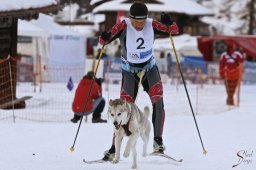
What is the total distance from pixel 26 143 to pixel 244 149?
284 centimetres

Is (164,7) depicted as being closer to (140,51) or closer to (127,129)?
(140,51)

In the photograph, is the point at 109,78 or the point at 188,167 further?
the point at 109,78

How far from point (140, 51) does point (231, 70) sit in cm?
1215

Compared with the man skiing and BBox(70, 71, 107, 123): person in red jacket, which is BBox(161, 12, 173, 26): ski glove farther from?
BBox(70, 71, 107, 123): person in red jacket

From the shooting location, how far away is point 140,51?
22.2ft

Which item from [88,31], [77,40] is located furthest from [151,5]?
[77,40]

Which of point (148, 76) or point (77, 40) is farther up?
point (148, 76)

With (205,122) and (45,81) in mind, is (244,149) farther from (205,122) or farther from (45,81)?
(45,81)

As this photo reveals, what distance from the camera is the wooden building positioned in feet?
48.9

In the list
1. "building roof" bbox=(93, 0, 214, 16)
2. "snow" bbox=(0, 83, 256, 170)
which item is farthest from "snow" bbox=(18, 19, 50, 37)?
"building roof" bbox=(93, 0, 214, 16)

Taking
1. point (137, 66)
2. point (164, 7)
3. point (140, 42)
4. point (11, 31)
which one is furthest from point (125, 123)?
point (164, 7)

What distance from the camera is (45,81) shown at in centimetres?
2462

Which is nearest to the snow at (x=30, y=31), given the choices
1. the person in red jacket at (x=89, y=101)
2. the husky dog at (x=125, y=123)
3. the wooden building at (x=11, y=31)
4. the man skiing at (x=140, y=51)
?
the wooden building at (x=11, y=31)

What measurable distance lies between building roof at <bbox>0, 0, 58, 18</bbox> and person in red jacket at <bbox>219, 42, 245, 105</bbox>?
5.25 metres
